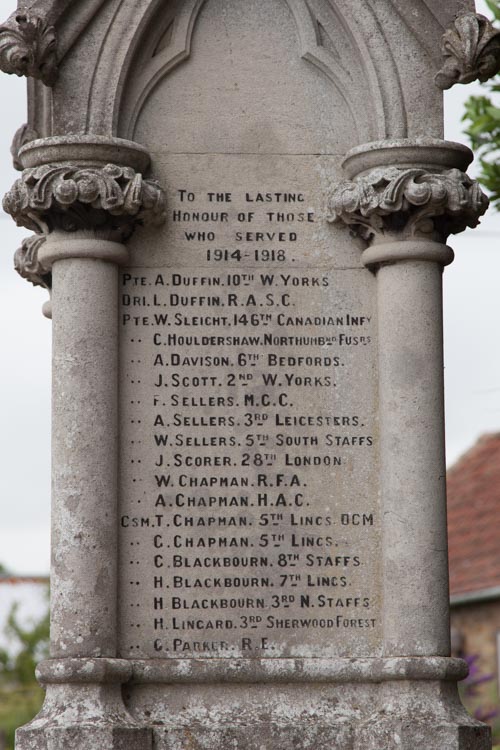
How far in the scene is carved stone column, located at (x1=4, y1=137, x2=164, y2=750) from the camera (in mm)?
7395

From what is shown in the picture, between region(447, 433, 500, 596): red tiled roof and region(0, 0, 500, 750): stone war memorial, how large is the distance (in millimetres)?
16287

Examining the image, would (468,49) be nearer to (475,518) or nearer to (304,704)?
(304,704)

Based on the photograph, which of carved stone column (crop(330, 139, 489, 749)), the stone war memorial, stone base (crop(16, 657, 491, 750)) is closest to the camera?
stone base (crop(16, 657, 491, 750))

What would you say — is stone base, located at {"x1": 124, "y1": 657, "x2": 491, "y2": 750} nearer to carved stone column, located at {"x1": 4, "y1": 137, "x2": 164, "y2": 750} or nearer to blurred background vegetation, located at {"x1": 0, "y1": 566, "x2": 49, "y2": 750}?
carved stone column, located at {"x1": 4, "y1": 137, "x2": 164, "y2": 750}

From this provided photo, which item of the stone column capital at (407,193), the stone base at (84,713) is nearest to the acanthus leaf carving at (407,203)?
the stone column capital at (407,193)

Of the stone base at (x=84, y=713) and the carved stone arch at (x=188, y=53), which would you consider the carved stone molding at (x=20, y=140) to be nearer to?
the carved stone arch at (x=188, y=53)

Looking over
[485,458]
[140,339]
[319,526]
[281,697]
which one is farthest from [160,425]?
[485,458]

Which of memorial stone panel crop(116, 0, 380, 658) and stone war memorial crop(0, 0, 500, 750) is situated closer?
stone war memorial crop(0, 0, 500, 750)

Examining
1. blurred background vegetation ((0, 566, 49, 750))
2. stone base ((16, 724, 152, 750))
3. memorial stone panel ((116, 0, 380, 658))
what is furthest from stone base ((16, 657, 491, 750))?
blurred background vegetation ((0, 566, 49, 750))

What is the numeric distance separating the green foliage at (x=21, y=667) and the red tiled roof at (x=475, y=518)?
8.24 m

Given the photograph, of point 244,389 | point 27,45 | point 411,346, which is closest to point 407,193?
point 411,346

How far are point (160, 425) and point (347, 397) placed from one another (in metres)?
0.94

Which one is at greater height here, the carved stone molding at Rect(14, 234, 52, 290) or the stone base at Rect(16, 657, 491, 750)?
the carved stone molding at Rect(14, 234, 52, 290)

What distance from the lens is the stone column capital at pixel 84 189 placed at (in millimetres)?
7652
